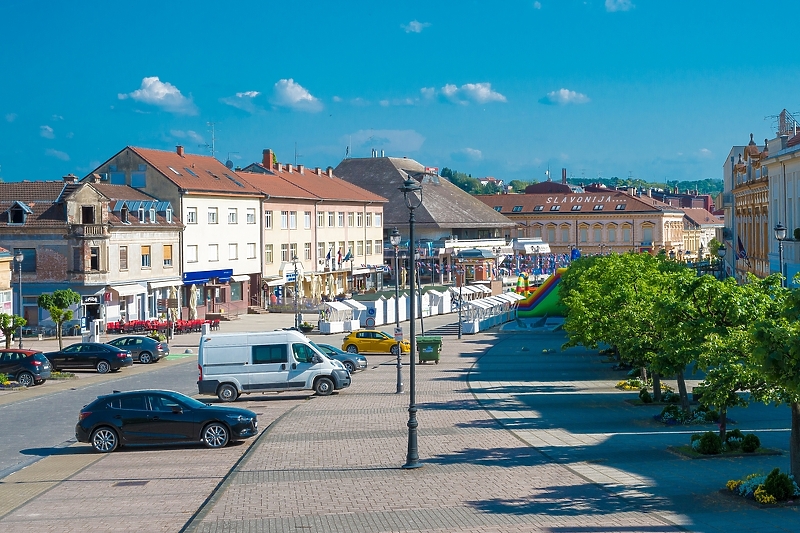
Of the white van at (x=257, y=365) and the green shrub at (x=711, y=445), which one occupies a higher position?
the white van at (x=257, y=365)

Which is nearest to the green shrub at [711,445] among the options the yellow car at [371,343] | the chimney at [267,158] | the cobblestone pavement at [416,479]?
the cobblestone pavement at [416,479]

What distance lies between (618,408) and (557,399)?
2.68 metres

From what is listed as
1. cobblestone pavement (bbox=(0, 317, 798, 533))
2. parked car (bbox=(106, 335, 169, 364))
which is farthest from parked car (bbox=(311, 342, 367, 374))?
parked car (bbox=(106, 335, 169, 364))

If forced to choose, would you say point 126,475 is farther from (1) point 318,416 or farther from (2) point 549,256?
(2) point 549,256

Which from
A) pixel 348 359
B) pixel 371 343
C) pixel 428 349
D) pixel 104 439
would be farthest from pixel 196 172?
pixel 104 439

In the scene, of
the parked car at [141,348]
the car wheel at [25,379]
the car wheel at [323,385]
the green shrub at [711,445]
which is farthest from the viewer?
the parked car at [141,348]

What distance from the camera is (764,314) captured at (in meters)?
18.0

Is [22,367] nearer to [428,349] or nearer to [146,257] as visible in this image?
[428,349]

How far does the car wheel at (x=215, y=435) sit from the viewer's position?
24.3 m

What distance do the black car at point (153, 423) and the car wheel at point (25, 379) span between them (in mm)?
15978

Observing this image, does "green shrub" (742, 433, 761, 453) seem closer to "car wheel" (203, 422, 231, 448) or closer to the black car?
the black car

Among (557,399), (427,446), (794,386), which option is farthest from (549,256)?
(794,386)

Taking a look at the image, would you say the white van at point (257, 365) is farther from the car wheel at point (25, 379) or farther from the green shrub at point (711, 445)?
the green shrub at point (711, 445)

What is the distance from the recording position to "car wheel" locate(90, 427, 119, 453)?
24219 millimetres
